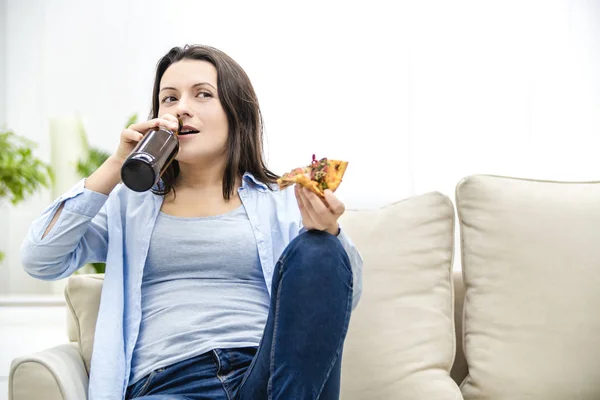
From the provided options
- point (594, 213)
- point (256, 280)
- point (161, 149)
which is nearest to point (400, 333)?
point (256, 280)

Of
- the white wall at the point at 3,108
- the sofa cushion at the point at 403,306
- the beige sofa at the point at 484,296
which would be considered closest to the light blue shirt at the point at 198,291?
the beige sofa at the point at 484,296

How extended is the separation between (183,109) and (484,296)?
0.84 meters

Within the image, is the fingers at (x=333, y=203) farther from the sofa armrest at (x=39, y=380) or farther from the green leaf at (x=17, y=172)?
the green leaf at (x=17, y=172)

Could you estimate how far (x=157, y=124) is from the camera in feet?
4.24

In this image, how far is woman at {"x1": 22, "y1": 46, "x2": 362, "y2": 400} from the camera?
1.06 metres

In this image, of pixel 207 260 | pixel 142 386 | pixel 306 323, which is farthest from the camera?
pixel 207 260

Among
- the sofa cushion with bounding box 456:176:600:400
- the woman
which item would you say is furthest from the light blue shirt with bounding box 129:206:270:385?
the sofa cushion with bounding box 456:176:600:400

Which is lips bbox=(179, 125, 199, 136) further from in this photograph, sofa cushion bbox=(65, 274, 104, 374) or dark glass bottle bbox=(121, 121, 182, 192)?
sofa cushion bbox=(65, 274, 104, 374)

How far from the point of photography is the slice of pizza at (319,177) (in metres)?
1.12

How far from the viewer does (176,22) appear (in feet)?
9.22

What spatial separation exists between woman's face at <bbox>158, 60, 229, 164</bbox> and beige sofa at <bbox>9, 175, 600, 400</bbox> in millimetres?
362

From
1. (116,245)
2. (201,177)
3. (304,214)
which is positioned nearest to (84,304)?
(116,245)

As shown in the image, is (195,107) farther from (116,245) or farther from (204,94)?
(116,245)

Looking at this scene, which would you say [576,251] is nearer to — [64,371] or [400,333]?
→ [400,333]
